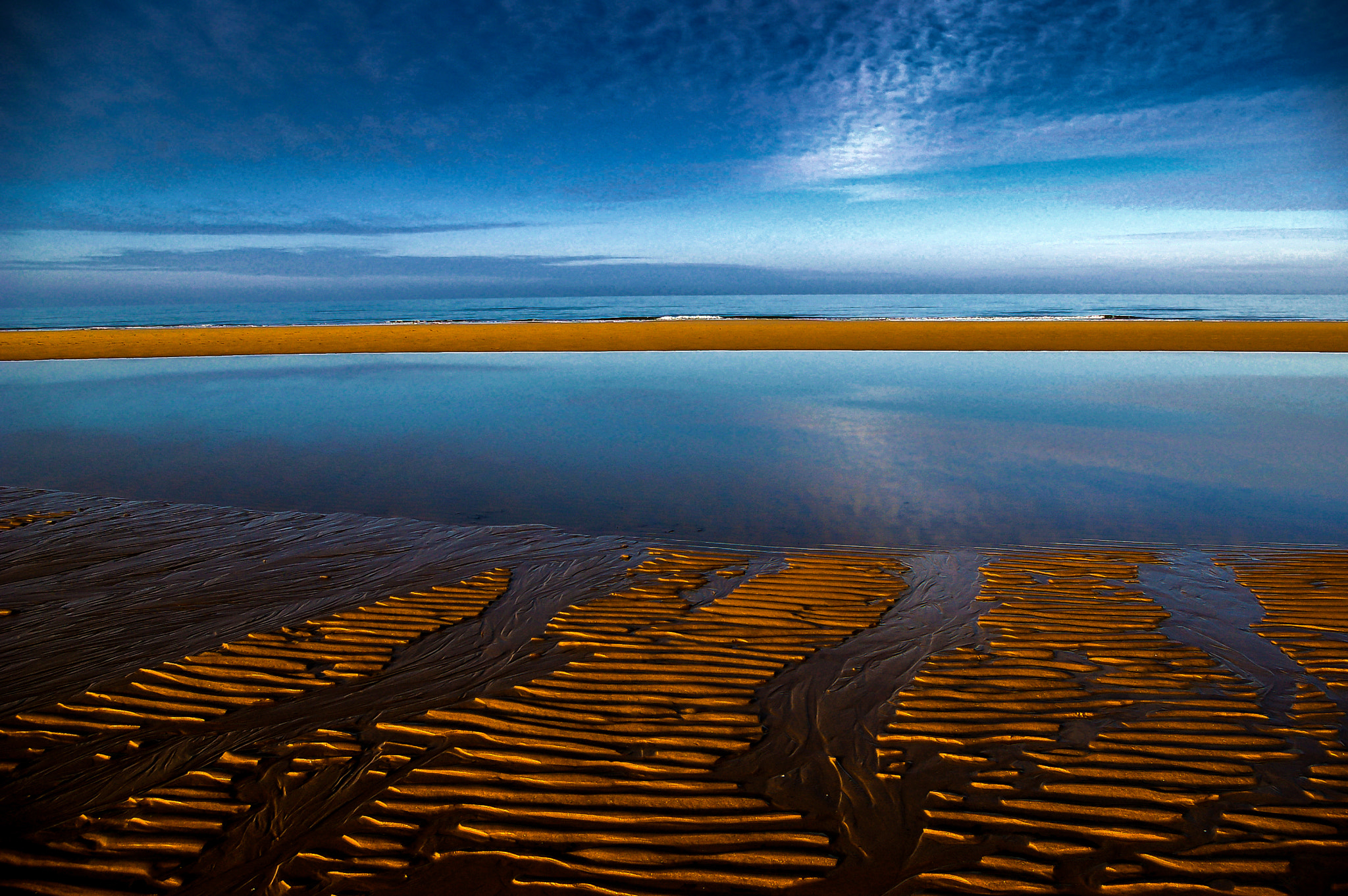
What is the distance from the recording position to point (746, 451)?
10.6m

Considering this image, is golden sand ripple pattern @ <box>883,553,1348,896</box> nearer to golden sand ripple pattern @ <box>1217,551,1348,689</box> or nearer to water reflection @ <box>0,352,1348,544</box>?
golden sand ripple pattern @ <box>1217,551,1348,689</box>

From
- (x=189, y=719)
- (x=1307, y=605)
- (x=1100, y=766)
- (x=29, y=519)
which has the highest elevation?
(x=29, y=519)

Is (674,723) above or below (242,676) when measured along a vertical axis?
below

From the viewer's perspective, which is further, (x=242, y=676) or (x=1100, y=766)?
(x=242, y=676)

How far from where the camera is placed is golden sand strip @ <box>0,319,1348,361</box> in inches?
1076

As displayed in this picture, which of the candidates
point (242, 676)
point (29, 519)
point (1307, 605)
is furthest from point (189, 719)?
point (1307, 605)

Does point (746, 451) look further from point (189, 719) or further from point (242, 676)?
point (189, 719)

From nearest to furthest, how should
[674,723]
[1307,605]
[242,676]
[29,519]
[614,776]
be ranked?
[614,776] → [674,723] → [242,676] → [1307,605] → [29,519]

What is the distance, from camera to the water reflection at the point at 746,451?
761 cm

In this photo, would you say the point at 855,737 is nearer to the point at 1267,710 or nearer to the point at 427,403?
the point at 1267,710

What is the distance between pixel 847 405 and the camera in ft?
48.9

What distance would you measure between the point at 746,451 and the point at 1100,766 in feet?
24.2

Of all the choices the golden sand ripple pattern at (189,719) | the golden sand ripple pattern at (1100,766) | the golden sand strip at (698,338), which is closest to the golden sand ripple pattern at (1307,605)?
the golden sand ripple pattern at (1100,766)

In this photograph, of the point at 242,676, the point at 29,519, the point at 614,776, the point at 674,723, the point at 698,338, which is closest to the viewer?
the point at 614,776
